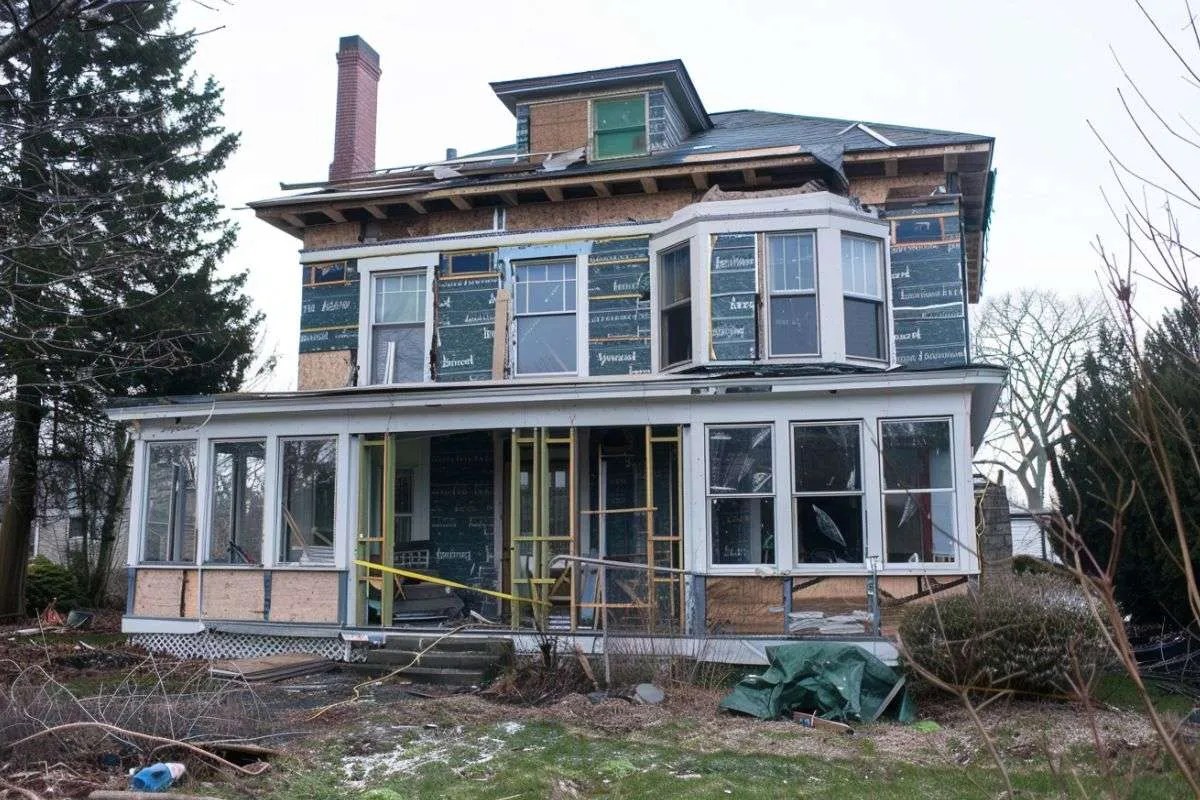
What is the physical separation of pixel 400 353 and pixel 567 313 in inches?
104

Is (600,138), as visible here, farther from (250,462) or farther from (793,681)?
(793,681)

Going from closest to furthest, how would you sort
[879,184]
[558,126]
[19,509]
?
[879,184] < [558,126] < [19,509]

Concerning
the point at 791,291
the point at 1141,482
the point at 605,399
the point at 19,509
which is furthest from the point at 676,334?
the point at 19,509

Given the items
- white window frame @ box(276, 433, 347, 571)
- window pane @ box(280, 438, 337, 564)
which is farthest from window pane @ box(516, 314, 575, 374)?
window pane @ box(280, 438, 337, 564)

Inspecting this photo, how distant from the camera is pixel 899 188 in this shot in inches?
595

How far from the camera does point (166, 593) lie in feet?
47.5

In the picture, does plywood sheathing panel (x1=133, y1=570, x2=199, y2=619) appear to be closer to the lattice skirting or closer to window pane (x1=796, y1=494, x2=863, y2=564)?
the lattice skirting

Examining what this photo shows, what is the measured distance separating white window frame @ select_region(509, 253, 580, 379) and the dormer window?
2.04 m

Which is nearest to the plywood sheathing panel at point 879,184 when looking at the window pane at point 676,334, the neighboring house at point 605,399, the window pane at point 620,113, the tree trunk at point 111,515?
the neighboring house at point 605,399

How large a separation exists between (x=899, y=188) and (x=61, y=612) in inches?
668

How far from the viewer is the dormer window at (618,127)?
16.9 meters

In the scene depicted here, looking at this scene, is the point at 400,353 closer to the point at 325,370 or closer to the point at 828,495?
the point at 325,370

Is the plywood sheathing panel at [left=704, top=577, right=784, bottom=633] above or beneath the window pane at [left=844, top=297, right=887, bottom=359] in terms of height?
beneath

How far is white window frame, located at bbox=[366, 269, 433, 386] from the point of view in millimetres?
16219
